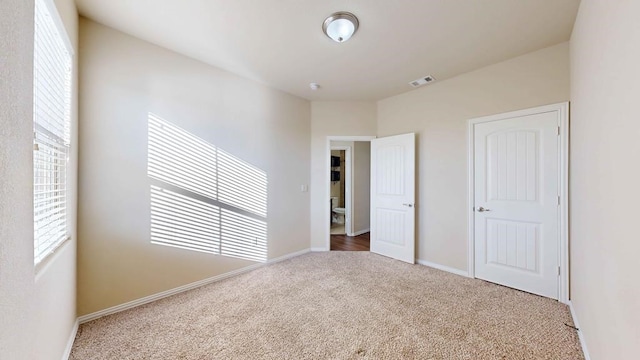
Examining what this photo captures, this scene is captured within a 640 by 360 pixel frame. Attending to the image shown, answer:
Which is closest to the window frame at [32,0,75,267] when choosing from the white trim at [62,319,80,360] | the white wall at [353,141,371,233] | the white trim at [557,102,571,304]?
the white trim at [62,319,80,360]

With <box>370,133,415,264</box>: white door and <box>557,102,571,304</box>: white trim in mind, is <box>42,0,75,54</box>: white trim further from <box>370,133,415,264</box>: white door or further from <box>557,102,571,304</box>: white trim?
<box>557,102,571,304</box>: white trim

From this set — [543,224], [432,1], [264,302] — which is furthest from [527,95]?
[264,302]

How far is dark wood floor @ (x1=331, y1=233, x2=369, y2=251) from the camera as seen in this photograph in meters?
4.35

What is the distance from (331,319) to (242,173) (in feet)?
6.57

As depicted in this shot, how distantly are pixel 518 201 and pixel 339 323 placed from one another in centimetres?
229

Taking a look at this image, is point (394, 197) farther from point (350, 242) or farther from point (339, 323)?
point (339, 323)

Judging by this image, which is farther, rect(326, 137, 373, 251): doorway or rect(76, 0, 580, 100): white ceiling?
rect(326, 137, 373, 251): doorway

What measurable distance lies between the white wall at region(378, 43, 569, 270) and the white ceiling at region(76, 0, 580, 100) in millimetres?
167

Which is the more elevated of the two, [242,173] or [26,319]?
[242,173]

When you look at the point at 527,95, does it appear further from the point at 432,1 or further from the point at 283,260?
the point at 283,260

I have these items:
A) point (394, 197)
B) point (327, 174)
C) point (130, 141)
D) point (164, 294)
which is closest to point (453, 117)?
point (394, 197)

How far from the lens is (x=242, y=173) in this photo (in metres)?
3.21

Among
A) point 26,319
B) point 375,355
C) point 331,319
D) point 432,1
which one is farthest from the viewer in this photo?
point 331,319

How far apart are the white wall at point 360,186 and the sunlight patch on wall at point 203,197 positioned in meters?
2.45
